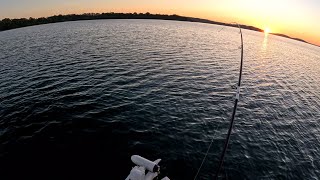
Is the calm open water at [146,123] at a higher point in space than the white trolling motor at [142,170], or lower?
lower

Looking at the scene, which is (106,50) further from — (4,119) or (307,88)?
(307,88)

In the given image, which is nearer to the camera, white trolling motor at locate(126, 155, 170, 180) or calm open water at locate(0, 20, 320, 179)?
white trolling motor at locate(126, 155, 170, 180)

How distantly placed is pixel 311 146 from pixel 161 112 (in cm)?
1461

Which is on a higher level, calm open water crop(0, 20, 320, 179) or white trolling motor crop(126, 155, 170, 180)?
white trolling motor crop(126, 155, 170, 180)

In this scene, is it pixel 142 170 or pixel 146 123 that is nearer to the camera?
pixel 142 170

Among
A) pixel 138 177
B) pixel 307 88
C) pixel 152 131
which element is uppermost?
pixel 138 177

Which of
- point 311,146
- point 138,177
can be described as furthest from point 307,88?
point 138,177

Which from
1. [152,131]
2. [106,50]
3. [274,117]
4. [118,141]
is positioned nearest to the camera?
[118,141]

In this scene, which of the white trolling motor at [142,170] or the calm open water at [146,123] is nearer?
the white trolling motor at [142,170]

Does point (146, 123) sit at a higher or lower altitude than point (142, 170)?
lower

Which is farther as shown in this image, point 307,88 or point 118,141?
point 307,88

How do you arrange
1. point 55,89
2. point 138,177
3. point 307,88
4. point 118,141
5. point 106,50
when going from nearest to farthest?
1. point 138,177
2. point 118,141
3. point 55,89
4. point 307,88
5. point 106,50

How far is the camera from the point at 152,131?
64.9ft

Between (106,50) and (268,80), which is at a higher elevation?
(106,50)
